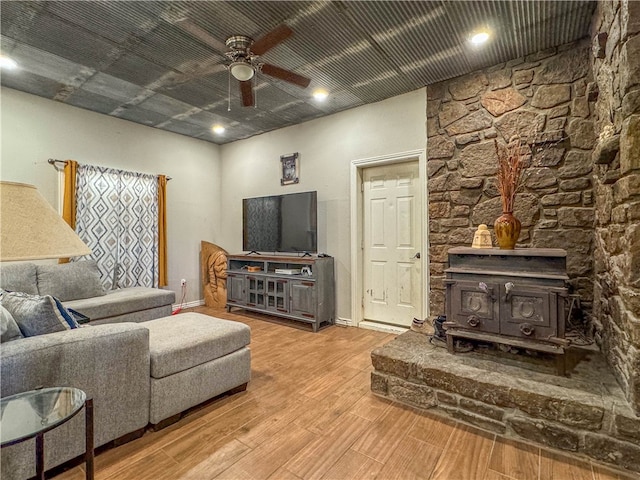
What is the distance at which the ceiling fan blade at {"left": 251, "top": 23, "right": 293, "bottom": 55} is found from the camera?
2.06m

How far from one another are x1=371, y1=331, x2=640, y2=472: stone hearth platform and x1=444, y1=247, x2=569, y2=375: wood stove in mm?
147

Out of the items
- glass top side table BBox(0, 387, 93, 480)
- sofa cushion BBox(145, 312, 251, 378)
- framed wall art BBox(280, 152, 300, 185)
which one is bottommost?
sofa cushion BBox(145, 312, 251, 378)

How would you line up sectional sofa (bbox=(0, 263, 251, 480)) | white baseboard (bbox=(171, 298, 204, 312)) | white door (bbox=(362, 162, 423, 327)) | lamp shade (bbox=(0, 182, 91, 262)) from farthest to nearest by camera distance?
white baseboard (bbox=(171, 298, 204, 312)), white door (bbox=(362, 162, 423, 327)), sectional sofa (bbox=(0, 263, 251, 480)), lamp shade (bbox=(0, 182, 91, 262))

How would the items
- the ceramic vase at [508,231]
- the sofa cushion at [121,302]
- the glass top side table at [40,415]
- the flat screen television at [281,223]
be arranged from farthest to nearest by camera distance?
the flat screen television at [281,223] < the sofa cushion at [121,302] < the ceramic vase at [508,231] < the glass top side table at [40,415]

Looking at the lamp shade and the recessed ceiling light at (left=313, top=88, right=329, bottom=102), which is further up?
the recessed ceiling light at (left=313, top=88, right=329, bottom=102)

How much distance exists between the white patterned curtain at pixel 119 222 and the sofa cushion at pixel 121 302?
367 millimetres

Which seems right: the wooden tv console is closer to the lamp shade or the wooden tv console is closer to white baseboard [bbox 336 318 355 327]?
white baseboard [bbox 336 318 355 327]

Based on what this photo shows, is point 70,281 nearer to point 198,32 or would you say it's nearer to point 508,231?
point 198,32

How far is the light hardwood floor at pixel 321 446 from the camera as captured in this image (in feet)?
4.80

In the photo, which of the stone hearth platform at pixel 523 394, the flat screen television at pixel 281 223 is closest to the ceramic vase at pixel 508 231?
the stone hearth platform at pixel 523 394

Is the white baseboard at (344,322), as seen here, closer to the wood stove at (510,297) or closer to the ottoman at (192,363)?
the wood stove at (510,297)

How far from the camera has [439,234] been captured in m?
3.16

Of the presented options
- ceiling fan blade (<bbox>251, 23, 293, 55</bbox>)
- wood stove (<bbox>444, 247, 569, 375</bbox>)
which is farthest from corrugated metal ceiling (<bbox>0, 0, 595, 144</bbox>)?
wood stove (<bbox>444, 247, 569, 375</bbox>)

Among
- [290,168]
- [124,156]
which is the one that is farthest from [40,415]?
[124,156]
